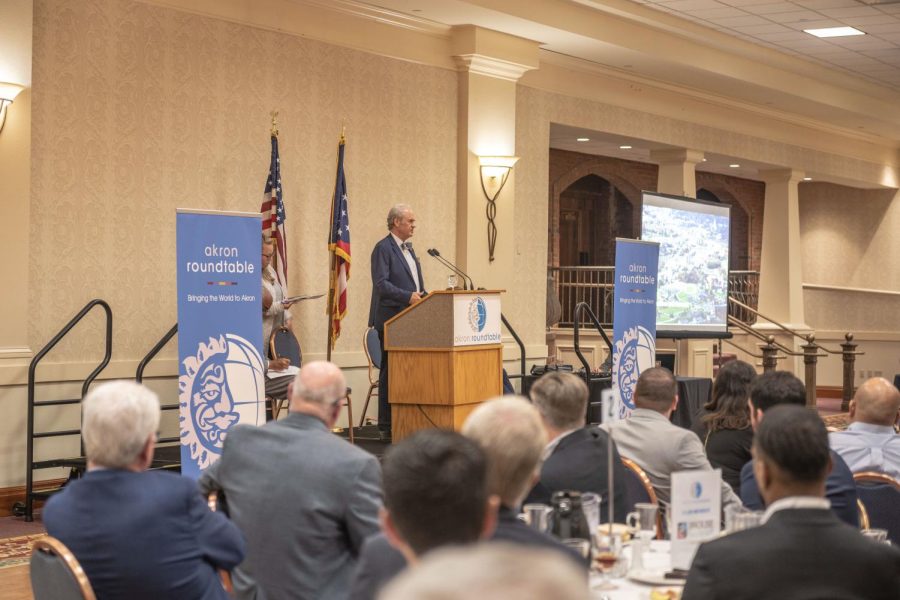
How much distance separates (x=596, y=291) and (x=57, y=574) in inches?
541

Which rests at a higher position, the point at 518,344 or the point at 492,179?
the point at 492,179

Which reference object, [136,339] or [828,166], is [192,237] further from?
[828,166]

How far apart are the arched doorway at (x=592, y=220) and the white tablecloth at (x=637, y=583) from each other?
14.7 m

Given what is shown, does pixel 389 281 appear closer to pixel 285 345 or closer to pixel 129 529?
pixel 285 345

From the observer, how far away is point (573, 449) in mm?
3590

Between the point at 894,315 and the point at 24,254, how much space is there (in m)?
14.8

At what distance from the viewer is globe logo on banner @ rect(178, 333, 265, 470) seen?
6.02 meters

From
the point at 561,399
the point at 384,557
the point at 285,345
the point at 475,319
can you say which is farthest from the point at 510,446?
the point at 285,345

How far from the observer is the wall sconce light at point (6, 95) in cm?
670

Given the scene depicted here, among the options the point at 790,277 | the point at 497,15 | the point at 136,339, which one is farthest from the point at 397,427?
the point at 790,277

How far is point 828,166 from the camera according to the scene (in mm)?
16641

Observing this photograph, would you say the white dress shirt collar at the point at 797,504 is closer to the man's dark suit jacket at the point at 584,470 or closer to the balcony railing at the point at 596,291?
the man's dark suit jacket at the point at 584,470

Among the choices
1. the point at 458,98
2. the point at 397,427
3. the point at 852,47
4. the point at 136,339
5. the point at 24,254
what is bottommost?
the point at 397,427

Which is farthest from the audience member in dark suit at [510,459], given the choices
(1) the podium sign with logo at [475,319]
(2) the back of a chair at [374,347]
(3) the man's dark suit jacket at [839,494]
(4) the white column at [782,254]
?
(4) the white column at [782,254]
